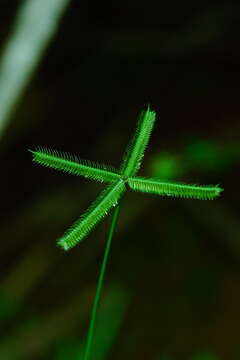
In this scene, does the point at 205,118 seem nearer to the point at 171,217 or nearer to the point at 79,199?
the point at 171,217

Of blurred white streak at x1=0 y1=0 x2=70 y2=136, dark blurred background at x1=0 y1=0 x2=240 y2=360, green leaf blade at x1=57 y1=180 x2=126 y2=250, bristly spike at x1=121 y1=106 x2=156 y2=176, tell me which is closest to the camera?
green leaf blade at x1=57 y1=180 x2=126 y2=250

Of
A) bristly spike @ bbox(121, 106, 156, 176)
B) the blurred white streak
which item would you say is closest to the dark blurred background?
the blurred white streak

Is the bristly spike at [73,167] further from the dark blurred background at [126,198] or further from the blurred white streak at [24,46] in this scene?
the dark blurred background at [126,198]

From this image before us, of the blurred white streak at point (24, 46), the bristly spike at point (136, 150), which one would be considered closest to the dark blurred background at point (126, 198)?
the blurred white streak at point (24, 46)

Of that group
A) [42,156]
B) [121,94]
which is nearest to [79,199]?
[121,94]

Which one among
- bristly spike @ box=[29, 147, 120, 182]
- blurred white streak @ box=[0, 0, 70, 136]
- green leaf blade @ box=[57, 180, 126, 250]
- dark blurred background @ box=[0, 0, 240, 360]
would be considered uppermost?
bristly spike @ box=[29, 147, 120, 182]

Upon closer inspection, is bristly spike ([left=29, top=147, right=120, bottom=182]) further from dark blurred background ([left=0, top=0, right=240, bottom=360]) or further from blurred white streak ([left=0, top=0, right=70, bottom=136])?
dark blurred background ([left=0, top=0, right=240, bottom=360])

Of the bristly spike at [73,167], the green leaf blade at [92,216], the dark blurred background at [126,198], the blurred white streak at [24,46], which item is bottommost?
the dark blurred background at [126,198]

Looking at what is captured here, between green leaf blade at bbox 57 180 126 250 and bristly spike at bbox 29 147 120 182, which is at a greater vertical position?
bristly spike at bbox 29 147 120 182
